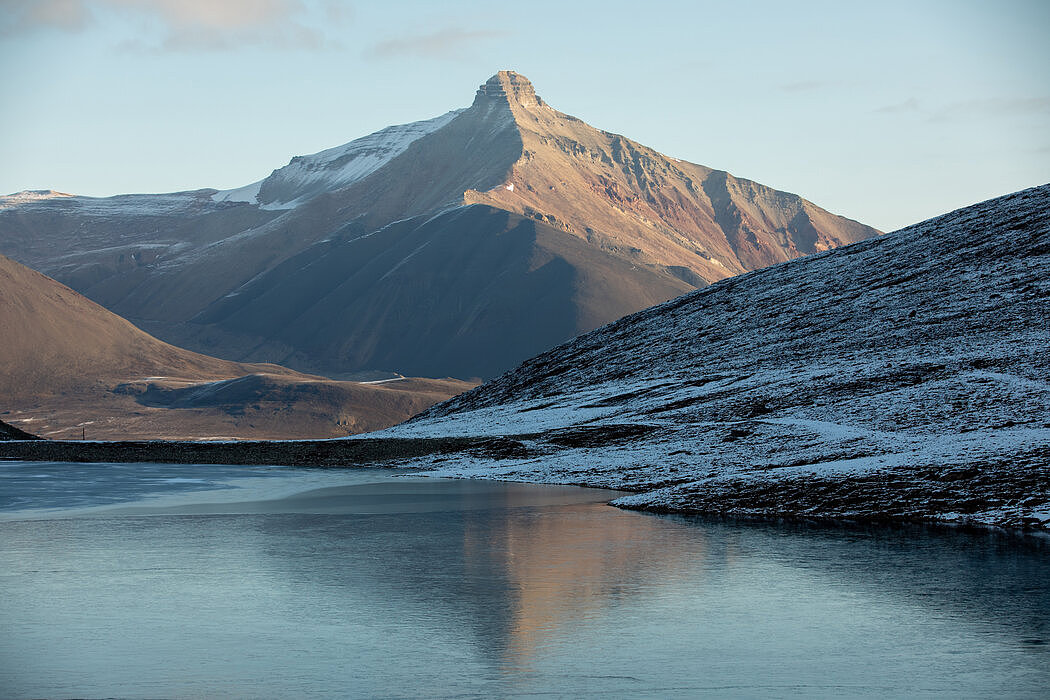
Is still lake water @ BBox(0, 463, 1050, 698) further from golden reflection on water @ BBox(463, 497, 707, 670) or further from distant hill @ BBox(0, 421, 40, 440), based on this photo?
distant hill @ BBox(0, 421, 40, 440)

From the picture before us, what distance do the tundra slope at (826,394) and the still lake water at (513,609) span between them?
5.76 m

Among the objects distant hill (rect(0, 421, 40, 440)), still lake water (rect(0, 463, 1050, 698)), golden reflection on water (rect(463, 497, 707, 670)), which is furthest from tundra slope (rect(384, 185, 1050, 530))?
distant hill (rect(0, 421, 40, 440))

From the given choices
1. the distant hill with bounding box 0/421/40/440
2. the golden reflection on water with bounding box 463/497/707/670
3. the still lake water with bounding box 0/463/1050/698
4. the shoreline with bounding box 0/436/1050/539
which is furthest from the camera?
the distant hill with bounding box 0/421/40/440

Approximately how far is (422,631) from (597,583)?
189 inches

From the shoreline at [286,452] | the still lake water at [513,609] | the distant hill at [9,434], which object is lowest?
the still lake water at [513,609]

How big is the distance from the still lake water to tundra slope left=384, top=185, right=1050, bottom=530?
18.9 ft

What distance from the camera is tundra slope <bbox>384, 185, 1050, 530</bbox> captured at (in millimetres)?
33188

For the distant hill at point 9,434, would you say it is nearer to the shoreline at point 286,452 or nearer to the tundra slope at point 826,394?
the shoreline at point 286,452

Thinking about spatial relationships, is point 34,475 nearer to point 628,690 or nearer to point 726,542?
point 726,542

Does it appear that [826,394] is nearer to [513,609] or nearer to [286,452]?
[286,452]

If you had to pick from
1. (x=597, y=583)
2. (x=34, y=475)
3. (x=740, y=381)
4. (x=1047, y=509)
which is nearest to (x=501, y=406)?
(x=740, y=381)

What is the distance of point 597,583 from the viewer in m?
19.8

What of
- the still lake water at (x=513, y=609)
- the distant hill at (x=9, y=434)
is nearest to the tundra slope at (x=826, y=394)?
the still lake water at (x=513, y=609)

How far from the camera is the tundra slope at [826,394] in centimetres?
3319
